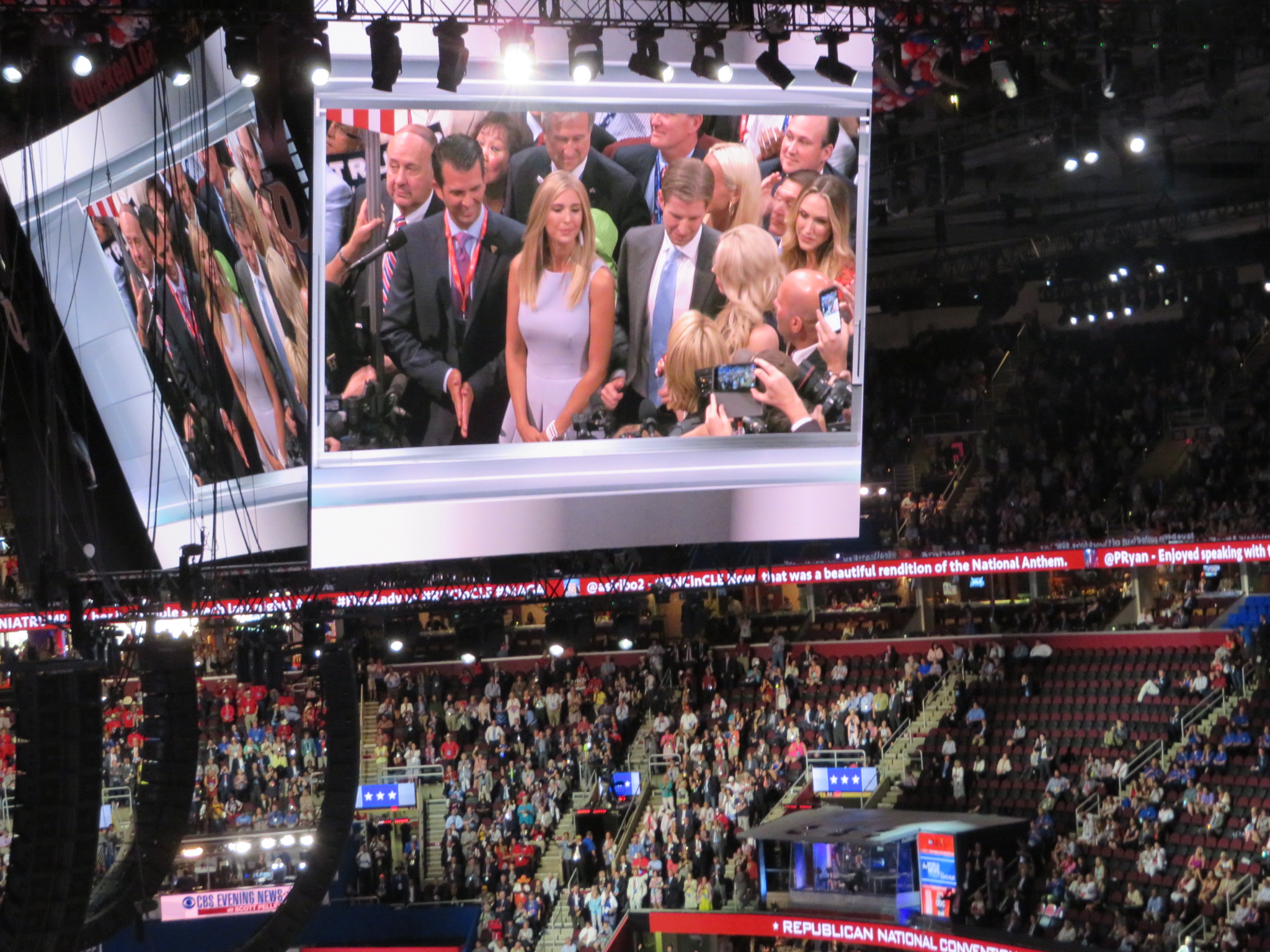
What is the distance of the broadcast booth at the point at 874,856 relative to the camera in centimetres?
2373

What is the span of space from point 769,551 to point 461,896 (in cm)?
741

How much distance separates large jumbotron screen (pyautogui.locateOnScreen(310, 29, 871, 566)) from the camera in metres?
19.1

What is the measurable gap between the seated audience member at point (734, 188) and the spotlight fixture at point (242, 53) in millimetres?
5916

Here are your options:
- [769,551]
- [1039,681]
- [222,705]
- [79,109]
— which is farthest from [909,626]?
[79,109]

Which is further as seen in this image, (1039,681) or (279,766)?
(279,766)

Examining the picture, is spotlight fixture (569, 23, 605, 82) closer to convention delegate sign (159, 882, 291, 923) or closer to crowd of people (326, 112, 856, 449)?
crowd of people (326, 112, 856, 449)

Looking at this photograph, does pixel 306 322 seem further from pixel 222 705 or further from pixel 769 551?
pixel 222 705

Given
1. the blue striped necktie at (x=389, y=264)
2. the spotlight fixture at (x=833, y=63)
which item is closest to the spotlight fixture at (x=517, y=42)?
the blue striped necktie at (x=389, y=264)

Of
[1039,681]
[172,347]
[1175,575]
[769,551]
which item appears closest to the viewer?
[172,347]

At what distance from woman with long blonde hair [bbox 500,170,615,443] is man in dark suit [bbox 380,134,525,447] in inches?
6.1

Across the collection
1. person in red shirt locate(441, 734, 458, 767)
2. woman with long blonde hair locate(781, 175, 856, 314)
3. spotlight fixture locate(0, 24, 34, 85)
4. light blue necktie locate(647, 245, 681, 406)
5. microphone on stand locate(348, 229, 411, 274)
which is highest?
spotlight fixture locate(0, 24, 34, 85)

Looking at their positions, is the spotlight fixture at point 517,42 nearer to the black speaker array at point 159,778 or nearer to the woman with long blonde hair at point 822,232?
the woman with long blonde hair at point 822,232

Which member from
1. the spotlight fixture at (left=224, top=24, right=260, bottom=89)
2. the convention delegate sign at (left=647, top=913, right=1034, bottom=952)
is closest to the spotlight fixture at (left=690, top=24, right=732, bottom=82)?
the spotlight fixture at (left=224, top=24, right=260, bottom=89)

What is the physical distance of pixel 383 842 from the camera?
28.2m
